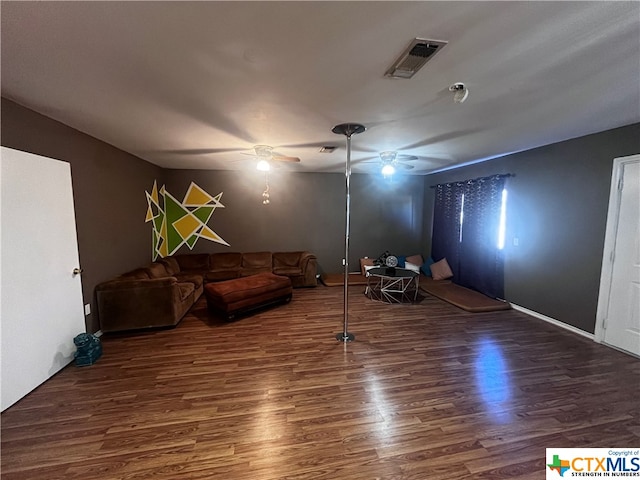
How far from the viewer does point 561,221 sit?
3.61 metres

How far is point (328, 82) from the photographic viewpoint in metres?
1.91

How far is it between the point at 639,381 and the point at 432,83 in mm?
3267

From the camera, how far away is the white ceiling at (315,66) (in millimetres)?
Answer: 1257

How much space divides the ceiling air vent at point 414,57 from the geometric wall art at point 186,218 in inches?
194

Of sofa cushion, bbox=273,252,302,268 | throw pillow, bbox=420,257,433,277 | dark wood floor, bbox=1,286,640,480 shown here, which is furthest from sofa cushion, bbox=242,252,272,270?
throw pillow, bbox=420,257,433,277

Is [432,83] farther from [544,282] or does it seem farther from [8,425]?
[8,425]

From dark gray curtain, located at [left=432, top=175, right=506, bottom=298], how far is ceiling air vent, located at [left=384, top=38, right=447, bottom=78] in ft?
11.9

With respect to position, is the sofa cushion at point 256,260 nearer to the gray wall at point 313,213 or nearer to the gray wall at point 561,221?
the gray wall at point 313,213

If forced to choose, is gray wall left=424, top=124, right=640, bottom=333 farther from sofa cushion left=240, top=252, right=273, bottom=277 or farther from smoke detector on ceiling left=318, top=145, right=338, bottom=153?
sofa cushion left=240, top=252, right=273, bottom=277

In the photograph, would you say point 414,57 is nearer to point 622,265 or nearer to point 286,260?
point 622,265

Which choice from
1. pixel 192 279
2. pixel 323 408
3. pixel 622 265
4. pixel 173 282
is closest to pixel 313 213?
pixel 192 279

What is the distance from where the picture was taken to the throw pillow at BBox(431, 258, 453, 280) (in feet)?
19.0

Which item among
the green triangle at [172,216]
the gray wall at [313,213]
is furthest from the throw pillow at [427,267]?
the green triangle at [172,216]

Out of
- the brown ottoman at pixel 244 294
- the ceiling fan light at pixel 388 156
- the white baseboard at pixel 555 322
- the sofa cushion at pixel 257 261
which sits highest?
the ceiling fan light at pixel 388 156
